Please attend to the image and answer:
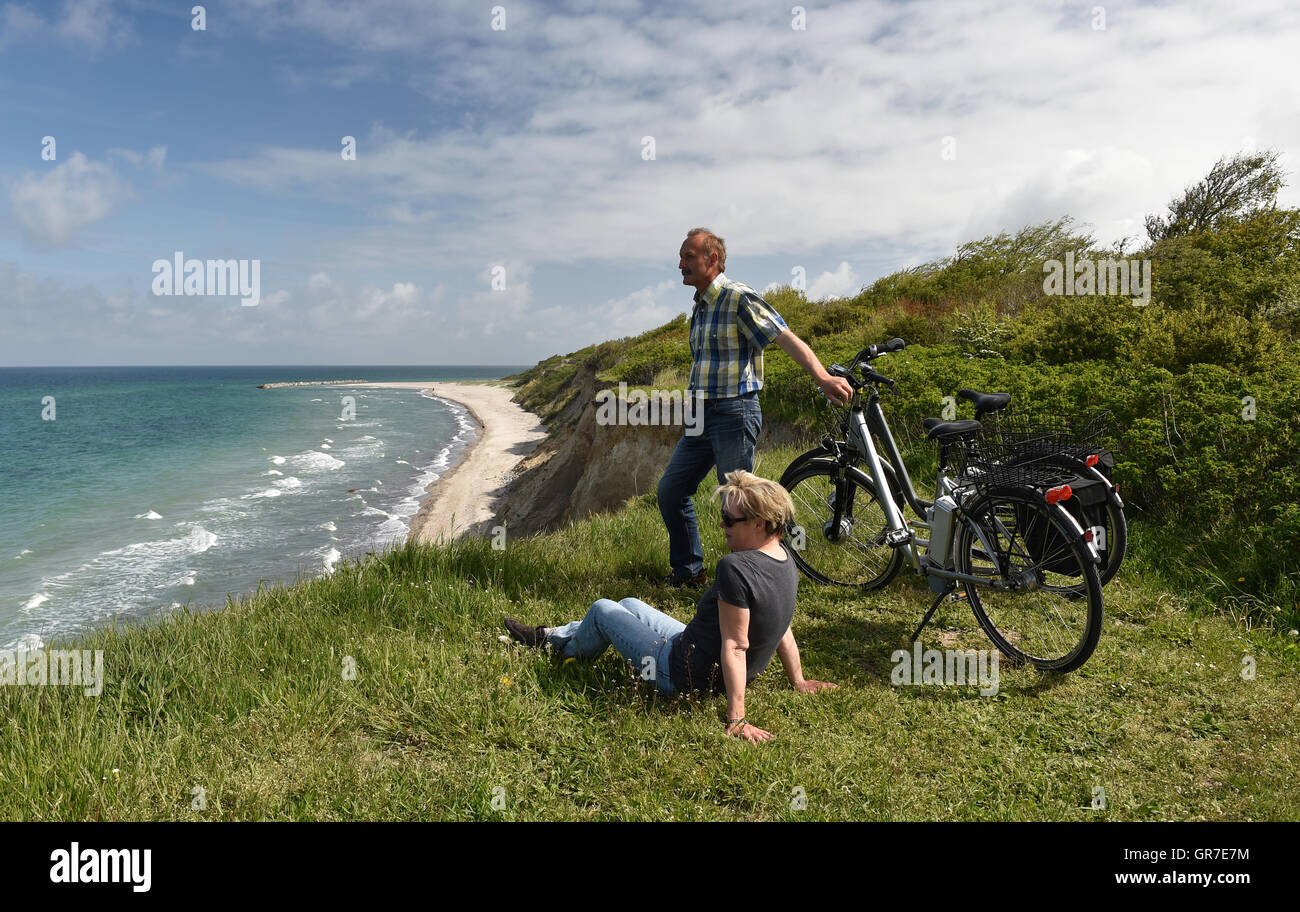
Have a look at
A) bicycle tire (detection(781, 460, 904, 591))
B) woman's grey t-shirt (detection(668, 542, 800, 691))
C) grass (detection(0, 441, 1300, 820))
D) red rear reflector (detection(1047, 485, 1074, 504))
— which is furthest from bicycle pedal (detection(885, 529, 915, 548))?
woman's grey t-shirt (detection(668, 542, 800, 691))

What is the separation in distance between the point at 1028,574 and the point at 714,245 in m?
3.04

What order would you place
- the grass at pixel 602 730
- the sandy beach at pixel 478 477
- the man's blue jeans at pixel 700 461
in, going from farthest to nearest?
the sandy beach at pixel 478 477 < the man's blue jeans at pixel 700 461 < the grass at pixel 602 730

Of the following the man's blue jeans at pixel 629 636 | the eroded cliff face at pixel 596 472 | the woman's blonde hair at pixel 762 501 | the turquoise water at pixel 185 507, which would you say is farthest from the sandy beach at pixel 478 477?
the woman's blonde hair at pixel 762 501

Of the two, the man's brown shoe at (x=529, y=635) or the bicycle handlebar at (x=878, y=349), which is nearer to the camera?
the man's brown shoe at (x=529, y=635)

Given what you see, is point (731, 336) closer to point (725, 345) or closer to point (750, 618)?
point (725, 345)

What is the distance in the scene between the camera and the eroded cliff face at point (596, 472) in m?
15.5

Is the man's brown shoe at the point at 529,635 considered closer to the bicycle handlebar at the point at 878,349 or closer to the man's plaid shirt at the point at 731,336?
the man's plaid shirt at the point at 731,336

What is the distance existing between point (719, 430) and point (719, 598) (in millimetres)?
1867

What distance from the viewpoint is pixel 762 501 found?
3480 millimetres

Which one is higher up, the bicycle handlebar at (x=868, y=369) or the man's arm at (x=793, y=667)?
the bicycle handlebar at (x=868, y=369)

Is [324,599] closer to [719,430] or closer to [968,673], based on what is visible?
[719,430]

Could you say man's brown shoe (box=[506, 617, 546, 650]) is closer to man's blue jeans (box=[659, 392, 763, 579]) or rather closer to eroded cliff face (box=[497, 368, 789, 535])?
man's blue jeans (box=[659, 392, 763, 579])

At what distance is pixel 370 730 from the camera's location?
11.5 ft
